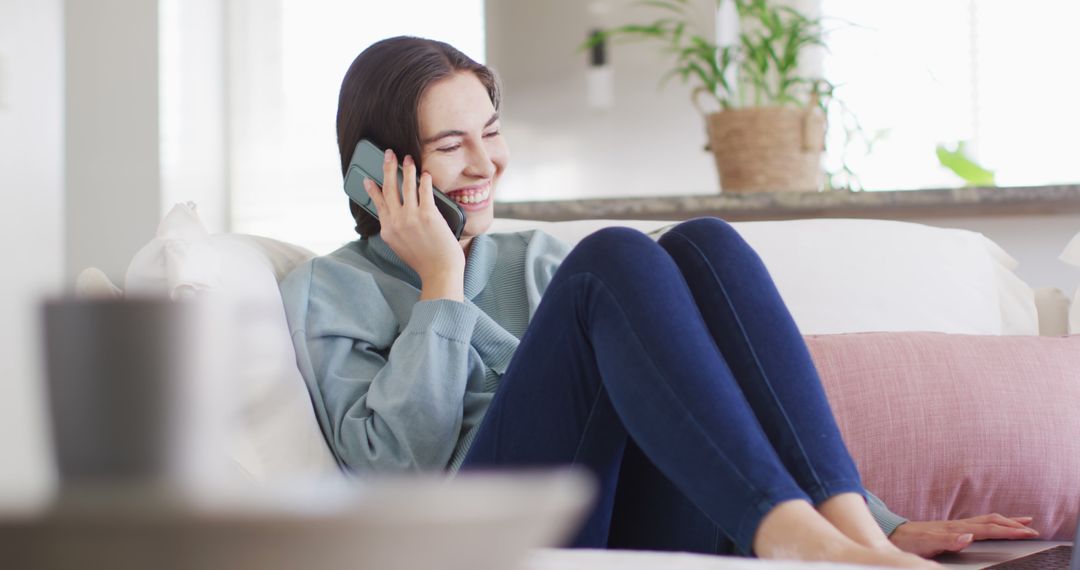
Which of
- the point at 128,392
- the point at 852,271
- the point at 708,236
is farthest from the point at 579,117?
the point at 128,392

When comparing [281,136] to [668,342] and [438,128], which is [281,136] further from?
[668,342]

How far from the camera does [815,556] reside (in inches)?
32.4

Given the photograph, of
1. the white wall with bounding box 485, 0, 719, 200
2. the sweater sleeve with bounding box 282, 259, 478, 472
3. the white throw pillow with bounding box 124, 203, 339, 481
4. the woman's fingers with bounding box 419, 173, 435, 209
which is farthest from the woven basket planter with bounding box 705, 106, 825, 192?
the white wall with bounding box 485, 0, 719, 200

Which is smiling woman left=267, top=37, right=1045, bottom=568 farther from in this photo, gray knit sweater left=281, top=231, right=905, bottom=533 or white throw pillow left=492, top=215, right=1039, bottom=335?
white throw pillow left=492, top=215, right=1039, bottom=335

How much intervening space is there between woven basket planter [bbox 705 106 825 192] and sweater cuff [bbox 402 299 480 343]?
0.87 m

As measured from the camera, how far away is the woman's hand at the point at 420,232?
4.50 feet

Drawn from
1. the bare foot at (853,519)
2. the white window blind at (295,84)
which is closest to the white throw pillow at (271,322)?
the bare foot at (853,519)

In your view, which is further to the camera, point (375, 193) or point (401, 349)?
point (375, 193)

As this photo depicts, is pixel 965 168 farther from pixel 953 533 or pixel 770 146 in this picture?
pixel 953 533

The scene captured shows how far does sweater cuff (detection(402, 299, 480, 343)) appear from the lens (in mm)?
1293

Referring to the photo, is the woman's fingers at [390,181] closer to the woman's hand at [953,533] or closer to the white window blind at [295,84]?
the woman's hand at [953,533]

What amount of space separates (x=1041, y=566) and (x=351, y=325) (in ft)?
2.57

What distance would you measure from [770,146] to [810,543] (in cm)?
128

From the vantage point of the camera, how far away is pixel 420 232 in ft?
4.66
